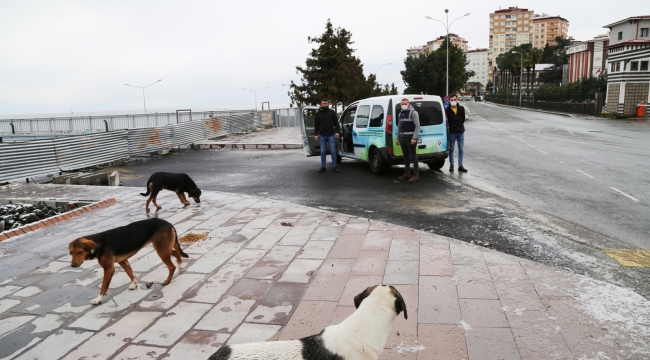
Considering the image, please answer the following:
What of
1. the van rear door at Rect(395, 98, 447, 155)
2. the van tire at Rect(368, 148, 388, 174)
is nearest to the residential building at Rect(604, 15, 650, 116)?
the van rear door at Rect(395, 98, 447, 155)

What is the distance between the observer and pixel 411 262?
5539 millimetres

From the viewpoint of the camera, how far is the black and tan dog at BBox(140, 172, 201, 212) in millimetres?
8336

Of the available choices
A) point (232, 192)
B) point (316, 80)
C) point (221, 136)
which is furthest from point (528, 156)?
point (316, 80)

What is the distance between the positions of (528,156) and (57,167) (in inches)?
570

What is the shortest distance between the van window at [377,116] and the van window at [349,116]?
1.50m

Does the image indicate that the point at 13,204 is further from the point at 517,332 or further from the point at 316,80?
the point at 316,80

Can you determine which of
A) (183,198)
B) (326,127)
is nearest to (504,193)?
(326,127)

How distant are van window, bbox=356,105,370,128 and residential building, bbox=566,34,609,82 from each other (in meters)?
59.1

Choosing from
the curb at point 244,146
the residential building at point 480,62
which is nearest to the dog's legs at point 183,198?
the curb at point 244,146

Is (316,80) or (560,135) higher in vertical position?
(316,80)

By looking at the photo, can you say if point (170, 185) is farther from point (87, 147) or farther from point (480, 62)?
point (480, 62)

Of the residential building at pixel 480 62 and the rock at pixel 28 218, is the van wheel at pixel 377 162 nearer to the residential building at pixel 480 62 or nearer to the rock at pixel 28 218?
the rock at pixel 28 218

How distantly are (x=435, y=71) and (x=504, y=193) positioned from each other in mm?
50081

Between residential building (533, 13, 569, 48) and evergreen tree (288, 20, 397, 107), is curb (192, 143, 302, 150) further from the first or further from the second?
residential building (533, 13, 569, 48)
